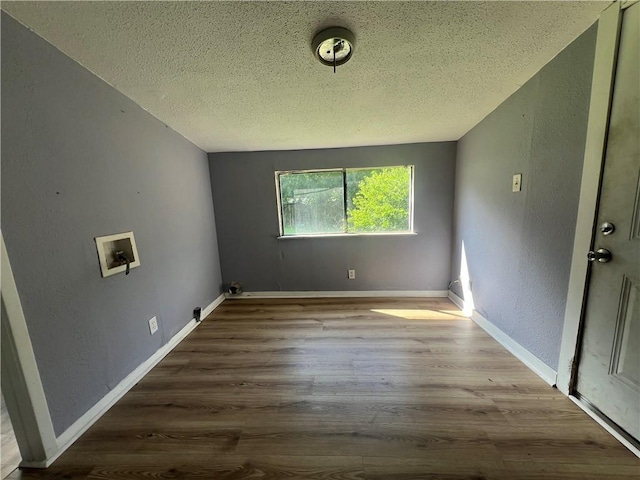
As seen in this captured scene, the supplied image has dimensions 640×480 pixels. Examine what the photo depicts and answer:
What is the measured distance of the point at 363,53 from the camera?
48.3 inches

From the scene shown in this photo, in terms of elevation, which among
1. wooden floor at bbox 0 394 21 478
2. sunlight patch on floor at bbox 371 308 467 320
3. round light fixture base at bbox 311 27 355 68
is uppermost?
round light fixture base at bbox 311 27 355 68

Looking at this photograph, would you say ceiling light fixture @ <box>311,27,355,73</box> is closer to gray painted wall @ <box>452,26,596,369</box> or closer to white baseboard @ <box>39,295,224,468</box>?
gray painted wall @ <box>452,26,596,369</box>

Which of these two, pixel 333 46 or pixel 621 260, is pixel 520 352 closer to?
pixel 621 260

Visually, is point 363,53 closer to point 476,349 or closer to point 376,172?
point 376,172

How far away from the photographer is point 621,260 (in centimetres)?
106

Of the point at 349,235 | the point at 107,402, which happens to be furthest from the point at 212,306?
the point at 349,235

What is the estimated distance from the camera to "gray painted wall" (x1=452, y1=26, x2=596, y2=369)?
1.26 metres

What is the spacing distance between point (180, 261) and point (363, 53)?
2.20 metres

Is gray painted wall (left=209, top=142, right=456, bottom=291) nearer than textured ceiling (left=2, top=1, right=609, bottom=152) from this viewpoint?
No

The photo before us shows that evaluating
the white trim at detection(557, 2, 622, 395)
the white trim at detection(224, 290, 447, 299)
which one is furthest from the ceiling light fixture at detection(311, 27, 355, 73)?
the white trim at detection(224, 290, 447, 299)

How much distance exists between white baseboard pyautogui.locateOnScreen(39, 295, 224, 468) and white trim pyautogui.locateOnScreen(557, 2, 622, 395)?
2.71 metres

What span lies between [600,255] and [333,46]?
66.6 inches

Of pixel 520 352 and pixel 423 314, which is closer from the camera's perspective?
pixel 520 352

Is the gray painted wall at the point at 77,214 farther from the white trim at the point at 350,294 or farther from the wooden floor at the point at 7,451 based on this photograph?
the white trim at the point at 350,294
